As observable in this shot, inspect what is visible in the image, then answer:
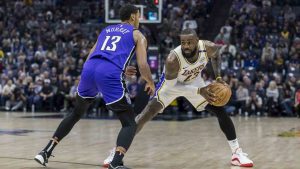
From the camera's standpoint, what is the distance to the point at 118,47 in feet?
21.9

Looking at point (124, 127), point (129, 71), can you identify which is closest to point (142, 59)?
point (129, 71)

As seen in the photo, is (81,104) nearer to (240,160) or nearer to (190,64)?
(190,64)

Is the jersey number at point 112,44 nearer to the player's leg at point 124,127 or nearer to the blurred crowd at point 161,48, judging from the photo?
the player's leg at point 124,127

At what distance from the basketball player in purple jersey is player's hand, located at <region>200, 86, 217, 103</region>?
80 centimetres

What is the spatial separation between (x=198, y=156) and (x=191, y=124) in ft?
22.3

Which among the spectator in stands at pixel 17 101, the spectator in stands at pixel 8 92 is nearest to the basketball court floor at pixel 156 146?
the spectator in stands at pixel 17 101

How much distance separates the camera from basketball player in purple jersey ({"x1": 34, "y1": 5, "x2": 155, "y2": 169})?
6.50 metres

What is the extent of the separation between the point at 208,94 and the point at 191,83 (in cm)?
36

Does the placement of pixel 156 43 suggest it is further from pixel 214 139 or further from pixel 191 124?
pixel 214 139

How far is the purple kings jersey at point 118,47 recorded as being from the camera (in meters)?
6.63

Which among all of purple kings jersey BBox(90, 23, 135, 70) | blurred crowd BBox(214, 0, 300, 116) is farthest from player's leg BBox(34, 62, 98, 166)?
blurred crowd BBox(214, 0, 300, 116)

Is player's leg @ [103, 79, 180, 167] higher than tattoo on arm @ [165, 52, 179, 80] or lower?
lower

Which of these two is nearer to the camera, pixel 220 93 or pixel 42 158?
pixel 42 158

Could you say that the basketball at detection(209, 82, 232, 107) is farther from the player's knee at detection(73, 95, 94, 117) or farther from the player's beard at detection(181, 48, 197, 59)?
the player's knee at detection(73, 95, 94, 117)
